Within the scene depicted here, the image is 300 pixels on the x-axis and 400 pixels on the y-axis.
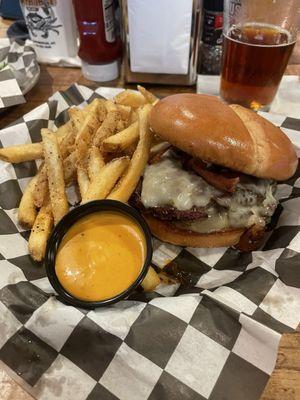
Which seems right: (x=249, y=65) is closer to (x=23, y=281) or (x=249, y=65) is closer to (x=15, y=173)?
(x=15, y=173)

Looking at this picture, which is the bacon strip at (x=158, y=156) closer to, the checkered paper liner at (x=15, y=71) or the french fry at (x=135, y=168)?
the french fry at (x=135, y=168)

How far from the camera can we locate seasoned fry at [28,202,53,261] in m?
1.47

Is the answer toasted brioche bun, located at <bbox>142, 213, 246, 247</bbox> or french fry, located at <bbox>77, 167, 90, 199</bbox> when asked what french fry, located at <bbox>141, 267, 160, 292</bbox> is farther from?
french fry, located at <bbox>77, 167, 90, 199</bbox>

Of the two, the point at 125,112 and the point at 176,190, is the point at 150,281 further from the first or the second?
the point at 125,112

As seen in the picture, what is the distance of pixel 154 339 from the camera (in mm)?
1199

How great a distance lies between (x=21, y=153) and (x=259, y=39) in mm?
1485

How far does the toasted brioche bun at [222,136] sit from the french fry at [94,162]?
28 cm

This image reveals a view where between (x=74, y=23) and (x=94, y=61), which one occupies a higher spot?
(x=74, y=23)

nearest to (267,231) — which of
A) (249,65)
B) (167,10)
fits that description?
(249,65)

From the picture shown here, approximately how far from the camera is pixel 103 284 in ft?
4.28

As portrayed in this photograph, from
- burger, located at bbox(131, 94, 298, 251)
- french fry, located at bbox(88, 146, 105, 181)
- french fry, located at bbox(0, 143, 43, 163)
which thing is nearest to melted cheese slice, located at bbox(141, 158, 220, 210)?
burger, located at bbox(131, 94, 298, 251)

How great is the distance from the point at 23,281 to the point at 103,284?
0.35m

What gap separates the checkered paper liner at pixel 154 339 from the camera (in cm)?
113

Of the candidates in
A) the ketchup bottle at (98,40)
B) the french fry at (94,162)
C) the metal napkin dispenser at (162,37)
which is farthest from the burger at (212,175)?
the ketchup bottle at (98,40)
